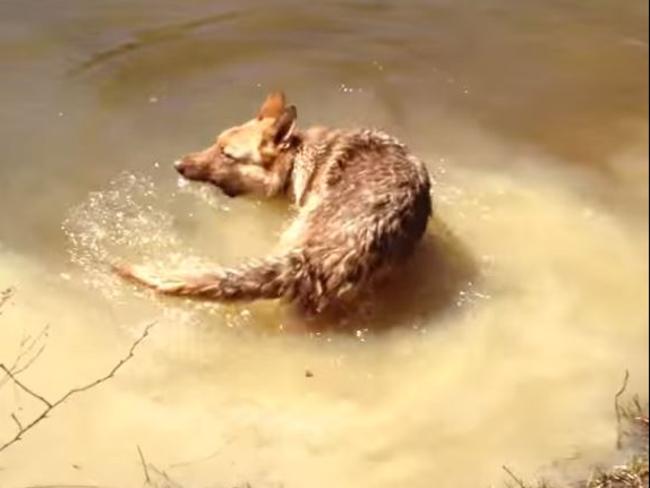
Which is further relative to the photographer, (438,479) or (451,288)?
(451,288)

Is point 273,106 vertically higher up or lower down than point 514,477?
higher up

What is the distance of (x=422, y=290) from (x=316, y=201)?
1.96ft

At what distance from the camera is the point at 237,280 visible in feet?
14.3

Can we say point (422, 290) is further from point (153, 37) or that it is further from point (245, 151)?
point (153, 37)

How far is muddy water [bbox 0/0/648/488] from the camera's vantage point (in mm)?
4090

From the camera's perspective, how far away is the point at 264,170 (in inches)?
196

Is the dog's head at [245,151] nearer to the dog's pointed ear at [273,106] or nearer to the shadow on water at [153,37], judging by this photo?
the dog's pointed ear at [273,106]

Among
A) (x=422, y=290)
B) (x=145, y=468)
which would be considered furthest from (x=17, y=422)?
(x=422, y=290)

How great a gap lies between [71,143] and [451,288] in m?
1.68

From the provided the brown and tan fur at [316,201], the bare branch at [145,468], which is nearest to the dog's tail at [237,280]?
the brown and tan fur at [316,201]

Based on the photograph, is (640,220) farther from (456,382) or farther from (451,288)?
(456,382)

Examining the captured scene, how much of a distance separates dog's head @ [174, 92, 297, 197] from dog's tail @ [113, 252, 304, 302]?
0.55 meters

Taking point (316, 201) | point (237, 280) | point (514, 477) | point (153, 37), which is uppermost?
point (153, 37)

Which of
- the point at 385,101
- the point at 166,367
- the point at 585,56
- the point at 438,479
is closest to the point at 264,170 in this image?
the point at 385,101
